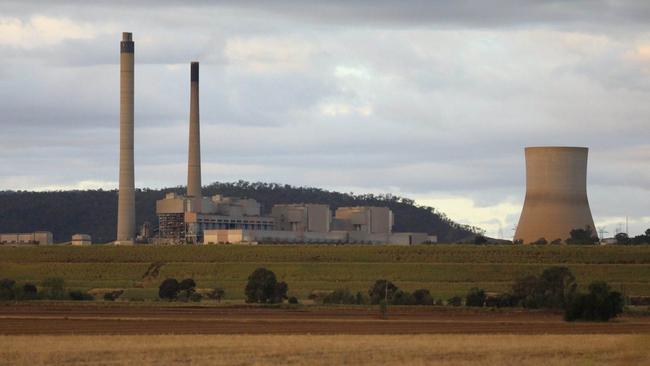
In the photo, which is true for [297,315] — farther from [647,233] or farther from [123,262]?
[647,233]

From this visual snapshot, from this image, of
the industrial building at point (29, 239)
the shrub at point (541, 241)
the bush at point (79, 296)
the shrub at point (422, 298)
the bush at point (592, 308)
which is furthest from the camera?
the industrial building at point (29, 239)

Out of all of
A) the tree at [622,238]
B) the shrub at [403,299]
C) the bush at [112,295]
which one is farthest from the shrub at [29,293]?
the tree at [622,238]

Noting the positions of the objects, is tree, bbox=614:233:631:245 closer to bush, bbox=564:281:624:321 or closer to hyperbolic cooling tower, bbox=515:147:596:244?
hyperbolic cooling tower, bbox=515:147:596:244

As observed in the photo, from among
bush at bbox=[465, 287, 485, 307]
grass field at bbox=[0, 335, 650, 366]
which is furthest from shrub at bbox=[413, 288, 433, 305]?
grass field at bbox=[0, 335, 650, 366]

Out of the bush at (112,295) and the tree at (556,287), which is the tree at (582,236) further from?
the bush at (112,295)

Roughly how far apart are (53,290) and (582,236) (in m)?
57.7

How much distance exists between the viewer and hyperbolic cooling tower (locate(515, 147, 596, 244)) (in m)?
116

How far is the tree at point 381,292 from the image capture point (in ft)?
281

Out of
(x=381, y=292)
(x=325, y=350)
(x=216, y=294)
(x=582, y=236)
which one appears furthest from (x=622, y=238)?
(x=325, y=350)

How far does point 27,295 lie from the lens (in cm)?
8600

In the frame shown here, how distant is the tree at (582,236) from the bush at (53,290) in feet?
170

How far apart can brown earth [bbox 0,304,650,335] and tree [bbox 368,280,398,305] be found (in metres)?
8.79

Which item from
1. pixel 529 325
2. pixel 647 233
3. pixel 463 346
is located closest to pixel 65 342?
pixel 463 346

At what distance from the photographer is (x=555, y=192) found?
384 feet
